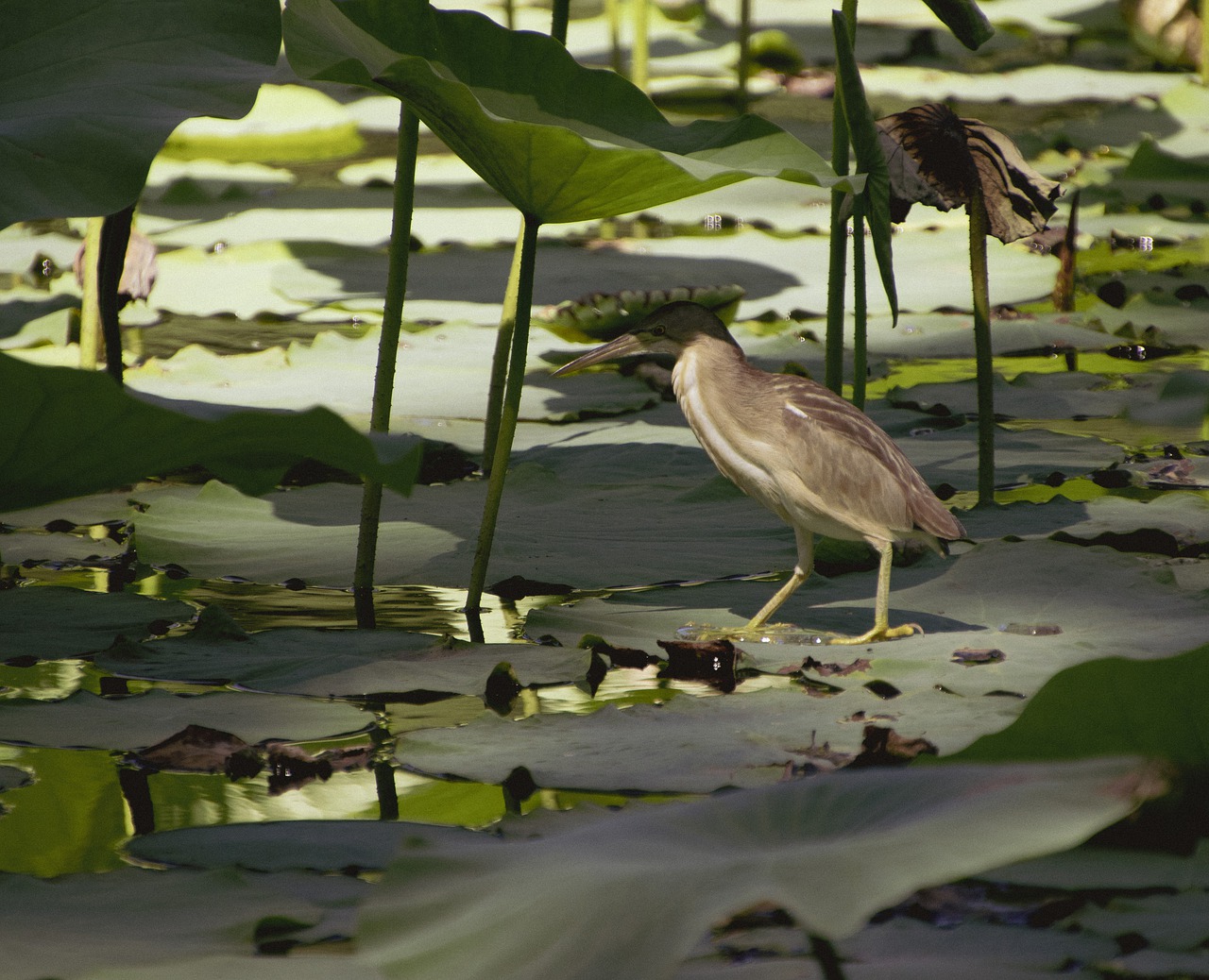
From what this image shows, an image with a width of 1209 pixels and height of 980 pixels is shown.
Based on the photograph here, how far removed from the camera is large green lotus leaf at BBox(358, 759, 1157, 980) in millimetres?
A: 823

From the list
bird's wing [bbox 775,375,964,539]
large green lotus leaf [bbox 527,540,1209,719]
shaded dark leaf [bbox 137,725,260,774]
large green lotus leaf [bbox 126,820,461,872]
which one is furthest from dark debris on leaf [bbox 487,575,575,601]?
large green lotus leaf [bbox 126,820,461,872]

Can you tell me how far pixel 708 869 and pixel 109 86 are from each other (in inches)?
63.4

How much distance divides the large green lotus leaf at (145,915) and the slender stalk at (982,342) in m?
1.70

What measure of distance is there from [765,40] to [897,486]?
30.2 feet

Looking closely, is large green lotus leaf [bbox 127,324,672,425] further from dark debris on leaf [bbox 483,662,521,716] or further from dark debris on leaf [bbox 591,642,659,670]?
dark debris on leaf [bbox 483,662,521,716]

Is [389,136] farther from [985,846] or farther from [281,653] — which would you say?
[985,846]

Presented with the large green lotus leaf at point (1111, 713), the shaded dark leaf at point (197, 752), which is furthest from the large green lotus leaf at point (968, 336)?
the large green lotus leaf at point (1111, 713)

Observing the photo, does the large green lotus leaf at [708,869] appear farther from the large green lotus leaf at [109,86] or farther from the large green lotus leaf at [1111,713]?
the large green lotus leaf at [109,86]

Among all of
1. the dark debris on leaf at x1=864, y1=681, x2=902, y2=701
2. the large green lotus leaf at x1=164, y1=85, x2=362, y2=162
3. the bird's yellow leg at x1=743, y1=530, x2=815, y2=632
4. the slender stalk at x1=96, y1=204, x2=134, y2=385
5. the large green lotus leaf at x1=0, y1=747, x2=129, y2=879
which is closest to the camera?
the large green lotus leaf at x1=0, y1=747, x2=129, y2=879

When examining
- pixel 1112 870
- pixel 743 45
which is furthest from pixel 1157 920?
pixel 743 45

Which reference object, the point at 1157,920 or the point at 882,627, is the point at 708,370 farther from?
the point at 1157,920

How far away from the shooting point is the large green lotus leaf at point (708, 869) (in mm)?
823

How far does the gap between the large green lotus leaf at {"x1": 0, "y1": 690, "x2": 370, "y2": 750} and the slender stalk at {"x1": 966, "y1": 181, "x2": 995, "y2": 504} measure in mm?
1345

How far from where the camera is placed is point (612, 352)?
8.40 ft
